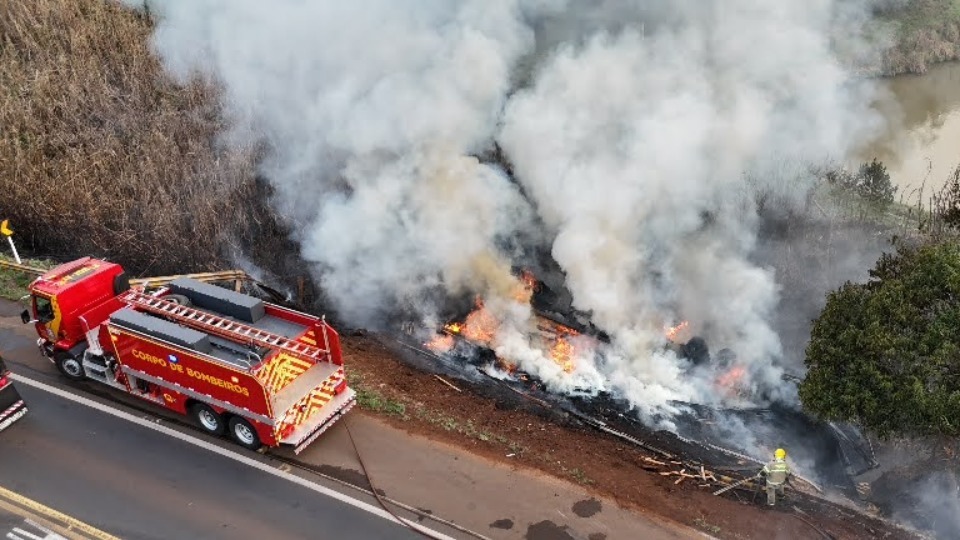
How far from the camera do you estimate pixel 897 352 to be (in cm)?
997

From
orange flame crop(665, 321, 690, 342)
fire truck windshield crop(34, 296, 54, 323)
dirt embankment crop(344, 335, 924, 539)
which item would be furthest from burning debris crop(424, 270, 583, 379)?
fire truck windshield crop(34, 296, 54, 323)

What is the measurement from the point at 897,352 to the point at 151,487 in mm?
9764

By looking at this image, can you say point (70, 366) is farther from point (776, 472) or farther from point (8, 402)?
point (776, 472)

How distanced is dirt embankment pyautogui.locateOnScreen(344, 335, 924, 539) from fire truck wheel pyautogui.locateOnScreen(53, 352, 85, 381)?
417 cm

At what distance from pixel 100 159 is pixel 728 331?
1421 centimetres

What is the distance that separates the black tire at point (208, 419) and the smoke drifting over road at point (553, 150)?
15.4 feet

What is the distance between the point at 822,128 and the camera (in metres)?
19.7

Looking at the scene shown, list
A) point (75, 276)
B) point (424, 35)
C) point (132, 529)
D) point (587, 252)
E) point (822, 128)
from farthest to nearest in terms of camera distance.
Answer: point (822, 128) < point (424, 35) < point (587, 252) < point (75, 276) < point (132, 529)

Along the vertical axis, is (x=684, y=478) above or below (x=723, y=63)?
below

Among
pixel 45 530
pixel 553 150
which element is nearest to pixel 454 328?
pixel 553 150

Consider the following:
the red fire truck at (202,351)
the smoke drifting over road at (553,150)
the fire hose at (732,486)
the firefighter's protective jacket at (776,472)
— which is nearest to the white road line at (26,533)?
the red fire truck at (202,351)

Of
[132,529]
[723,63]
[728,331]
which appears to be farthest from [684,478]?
[723,63]

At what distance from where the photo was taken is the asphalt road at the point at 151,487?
32.4 feet

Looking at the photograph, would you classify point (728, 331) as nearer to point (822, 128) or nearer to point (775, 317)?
point (775, 317)
